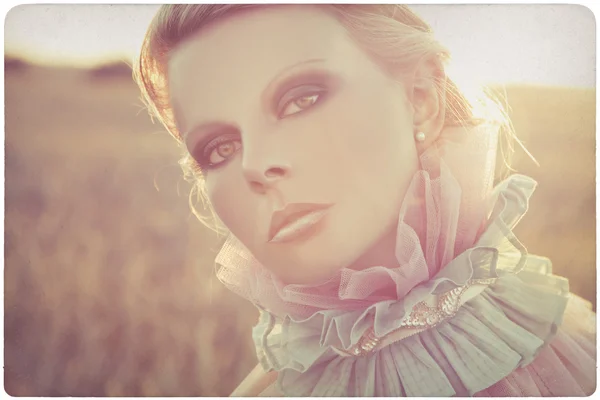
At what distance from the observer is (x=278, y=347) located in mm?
1734

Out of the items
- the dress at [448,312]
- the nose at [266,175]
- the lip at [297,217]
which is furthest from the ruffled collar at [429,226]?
the nose at [266,175]

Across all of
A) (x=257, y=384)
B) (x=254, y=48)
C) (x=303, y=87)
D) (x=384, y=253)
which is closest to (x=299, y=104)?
(x=303, y=87)

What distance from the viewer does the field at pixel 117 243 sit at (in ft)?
5.86

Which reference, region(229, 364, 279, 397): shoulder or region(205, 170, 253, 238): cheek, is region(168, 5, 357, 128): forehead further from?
region(229, 364, 279, 397): shoulder

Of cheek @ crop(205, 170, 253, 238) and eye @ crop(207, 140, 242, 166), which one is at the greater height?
eye @ crop(207, 140, 242, 166)

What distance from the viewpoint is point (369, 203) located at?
5.46 ft

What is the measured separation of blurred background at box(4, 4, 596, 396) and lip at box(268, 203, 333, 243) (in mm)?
222

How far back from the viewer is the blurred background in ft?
5.82

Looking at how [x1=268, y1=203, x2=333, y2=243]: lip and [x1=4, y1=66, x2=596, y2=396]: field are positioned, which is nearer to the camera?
[x1=268, y1=203, x2=333, y2=243]: lip

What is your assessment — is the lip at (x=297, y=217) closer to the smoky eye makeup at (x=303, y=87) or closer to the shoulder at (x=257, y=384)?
the smoky eye makeup at (x=303, y=87)

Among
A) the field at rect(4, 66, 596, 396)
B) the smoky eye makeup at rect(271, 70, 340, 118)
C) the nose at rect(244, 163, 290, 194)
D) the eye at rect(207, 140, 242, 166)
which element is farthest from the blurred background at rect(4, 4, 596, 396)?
the smoky eye makeup at rect(271, 70, 340, 118)

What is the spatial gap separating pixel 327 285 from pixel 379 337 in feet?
0.58

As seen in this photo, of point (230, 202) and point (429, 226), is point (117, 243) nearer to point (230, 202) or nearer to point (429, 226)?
point (230, 202)

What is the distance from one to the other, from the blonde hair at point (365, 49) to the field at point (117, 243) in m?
0.05
